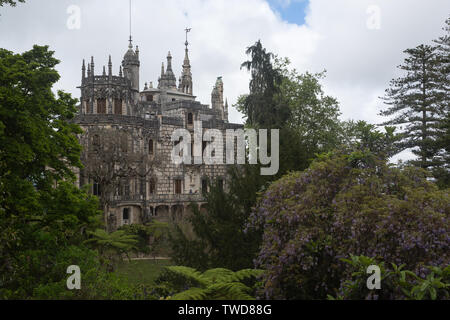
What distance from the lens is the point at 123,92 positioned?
49.1 m

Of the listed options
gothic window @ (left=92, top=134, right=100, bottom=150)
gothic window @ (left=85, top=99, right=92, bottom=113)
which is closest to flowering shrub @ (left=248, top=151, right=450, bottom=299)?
gothic window @ (left=92, top=134, right=100, bottom=150)

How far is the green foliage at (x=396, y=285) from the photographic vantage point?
22.5 feet

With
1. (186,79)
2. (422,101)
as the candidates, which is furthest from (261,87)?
(186,79)


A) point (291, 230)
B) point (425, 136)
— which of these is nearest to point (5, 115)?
point (291, 230)

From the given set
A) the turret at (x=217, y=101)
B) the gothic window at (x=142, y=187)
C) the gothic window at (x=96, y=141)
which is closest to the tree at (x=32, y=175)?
the gothic window at (x=96, y=141)

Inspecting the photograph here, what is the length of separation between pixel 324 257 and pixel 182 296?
14.8 feet

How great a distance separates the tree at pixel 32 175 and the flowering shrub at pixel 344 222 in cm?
731

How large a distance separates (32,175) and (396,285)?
44.1ft

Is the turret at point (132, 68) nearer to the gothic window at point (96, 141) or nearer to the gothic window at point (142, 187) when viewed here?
the gothic window at point (96, 141)

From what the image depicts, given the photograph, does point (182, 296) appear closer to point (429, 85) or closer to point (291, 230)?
point (291, 230)

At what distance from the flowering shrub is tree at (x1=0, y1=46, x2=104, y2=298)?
7315 mm

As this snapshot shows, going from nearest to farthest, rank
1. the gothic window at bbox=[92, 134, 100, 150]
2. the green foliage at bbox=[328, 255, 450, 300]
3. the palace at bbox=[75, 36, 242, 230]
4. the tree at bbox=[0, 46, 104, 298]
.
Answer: the green foliage at bbox=[328, 255, 450, 300]
the tree at bbox=[0, 46, 104, 298]
the gothic window at bbox=[92, 134, 100, 150]
the palace at bbox=[75, 36, 242, 230]

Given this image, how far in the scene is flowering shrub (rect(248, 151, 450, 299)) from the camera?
9.37 metres

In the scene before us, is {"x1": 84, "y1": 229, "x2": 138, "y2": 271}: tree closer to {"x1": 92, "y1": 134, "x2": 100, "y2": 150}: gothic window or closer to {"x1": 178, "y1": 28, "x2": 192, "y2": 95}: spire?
{"x1": 92, "y1": 134, "x2": 100, "y2": 150}: gothic window
